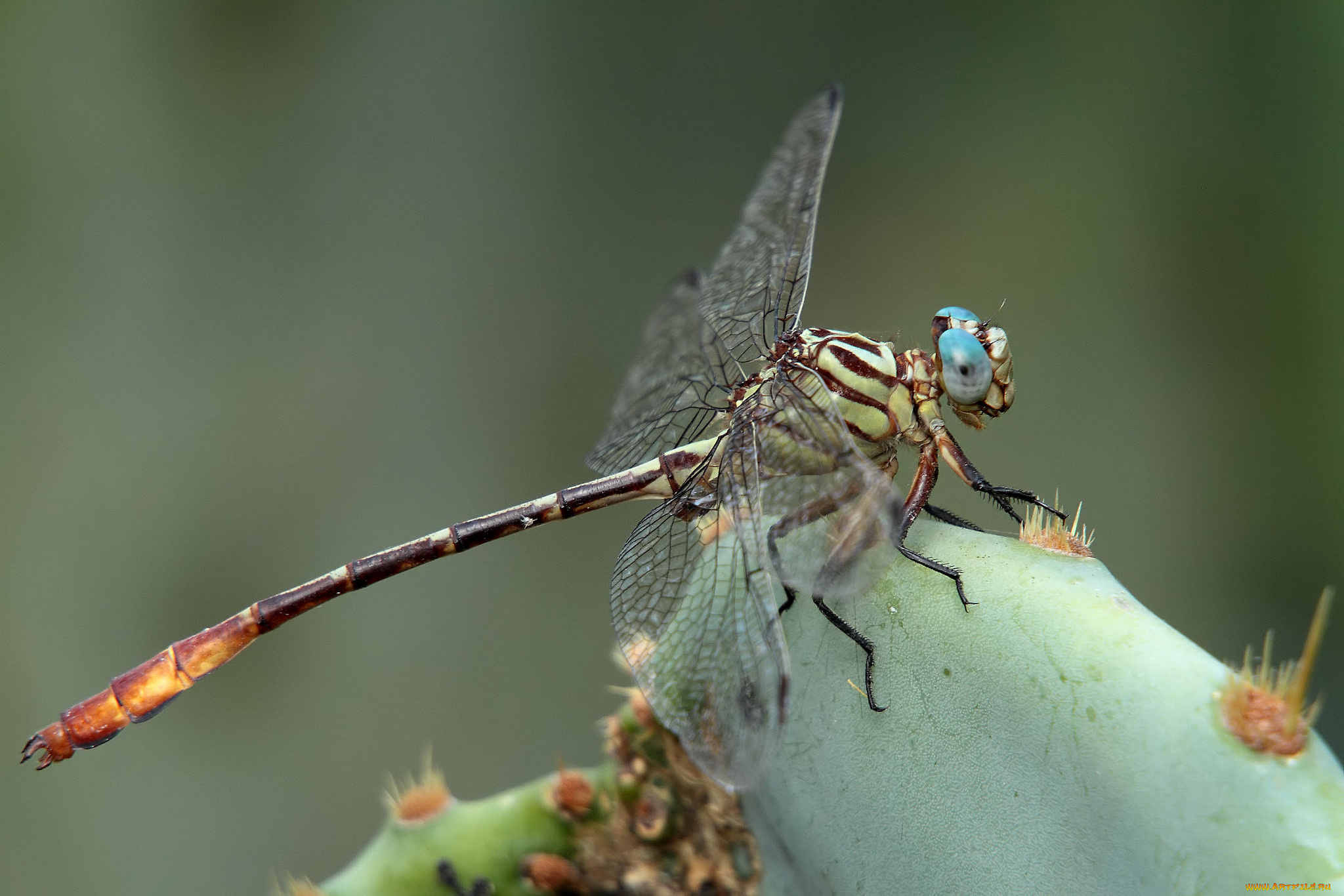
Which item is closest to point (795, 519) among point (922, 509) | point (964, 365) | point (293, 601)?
point (922, 509)

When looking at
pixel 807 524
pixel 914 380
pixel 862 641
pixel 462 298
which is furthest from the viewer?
pixel 462 298

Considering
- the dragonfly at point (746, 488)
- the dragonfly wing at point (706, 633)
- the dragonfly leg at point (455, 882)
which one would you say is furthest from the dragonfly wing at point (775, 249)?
the dragonfly leg at point (455, 882)

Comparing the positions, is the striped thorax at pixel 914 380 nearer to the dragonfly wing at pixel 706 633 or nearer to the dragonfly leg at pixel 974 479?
the dragonfly leg at pixel 974 479

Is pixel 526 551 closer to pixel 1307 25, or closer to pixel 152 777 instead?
pixel 152 777

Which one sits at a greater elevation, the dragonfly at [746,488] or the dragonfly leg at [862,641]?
the dragonfly at [746,488]

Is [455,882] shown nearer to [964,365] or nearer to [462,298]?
[964,365]

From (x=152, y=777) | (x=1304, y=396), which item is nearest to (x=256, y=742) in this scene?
(x=152, y=777)

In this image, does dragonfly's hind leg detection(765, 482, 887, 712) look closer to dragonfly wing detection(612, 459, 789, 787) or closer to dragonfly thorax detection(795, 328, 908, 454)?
dragonfly wing detection(612, 459, 789, 787)

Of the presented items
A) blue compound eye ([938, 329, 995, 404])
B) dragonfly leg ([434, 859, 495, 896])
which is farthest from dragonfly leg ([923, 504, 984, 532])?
dragonfly leg ([434, 859, 495, 896])
